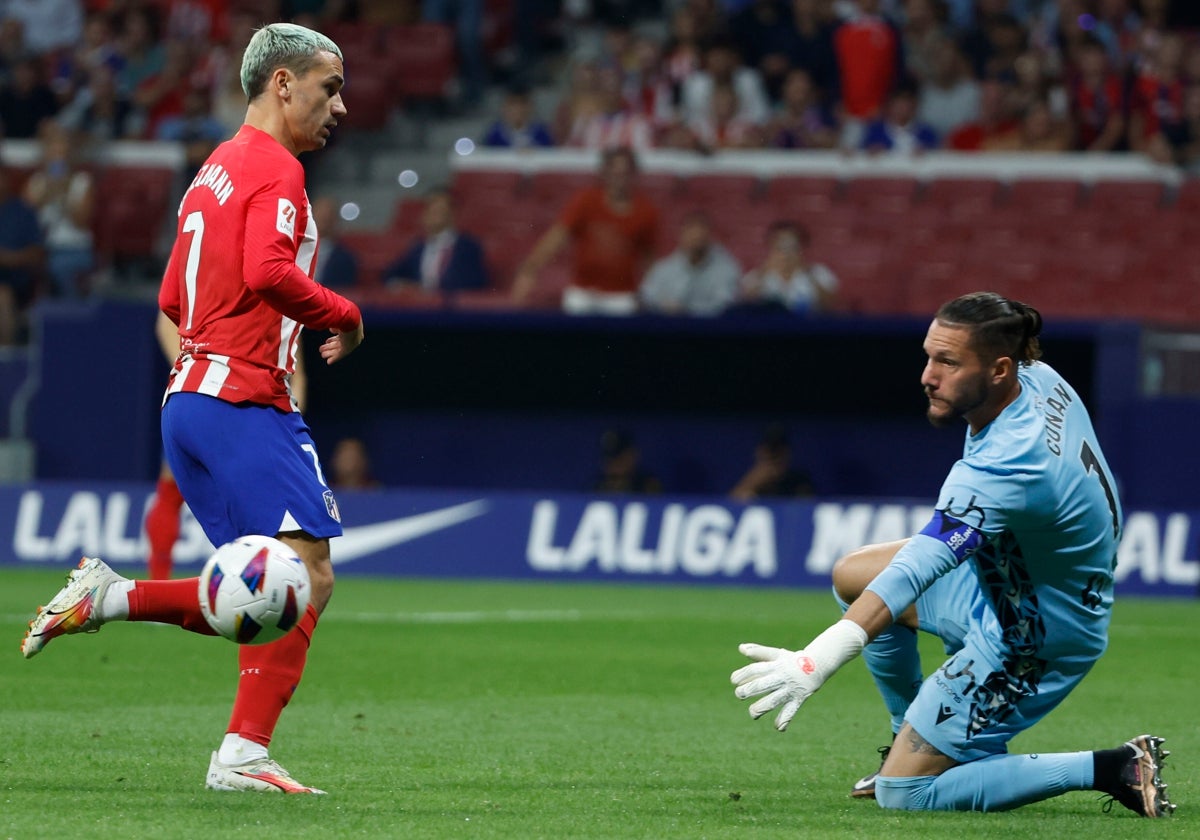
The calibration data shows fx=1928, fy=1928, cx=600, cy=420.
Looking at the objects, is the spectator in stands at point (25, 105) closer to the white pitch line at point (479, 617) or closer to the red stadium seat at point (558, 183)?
the red stadium seat at point (558, 183)

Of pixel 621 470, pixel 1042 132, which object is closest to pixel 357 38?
pixel 621 470

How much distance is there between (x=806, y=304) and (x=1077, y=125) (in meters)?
3.62

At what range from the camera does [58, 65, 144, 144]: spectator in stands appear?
18681mm

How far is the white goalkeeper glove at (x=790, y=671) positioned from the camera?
462cm

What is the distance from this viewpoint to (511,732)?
6.97 meters

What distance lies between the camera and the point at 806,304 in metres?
14.7

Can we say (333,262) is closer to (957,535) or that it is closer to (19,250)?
(19,250)

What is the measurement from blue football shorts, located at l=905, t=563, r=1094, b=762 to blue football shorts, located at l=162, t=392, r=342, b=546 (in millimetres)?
1747

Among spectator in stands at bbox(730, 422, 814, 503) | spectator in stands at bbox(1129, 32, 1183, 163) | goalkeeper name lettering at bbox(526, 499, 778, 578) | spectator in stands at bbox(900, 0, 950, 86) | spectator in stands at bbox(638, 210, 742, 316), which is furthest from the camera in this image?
spectator in stands at bbox(900, 0, 950, 86)

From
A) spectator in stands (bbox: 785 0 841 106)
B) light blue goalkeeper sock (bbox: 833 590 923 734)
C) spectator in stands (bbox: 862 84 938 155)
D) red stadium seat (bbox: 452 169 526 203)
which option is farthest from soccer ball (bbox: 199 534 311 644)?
spectator in stands (bbox: 785 0 841 106)

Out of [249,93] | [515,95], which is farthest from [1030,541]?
[515,95]

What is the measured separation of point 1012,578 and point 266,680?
6.89ft

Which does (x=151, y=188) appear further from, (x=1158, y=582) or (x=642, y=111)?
(x=1158, y=582)

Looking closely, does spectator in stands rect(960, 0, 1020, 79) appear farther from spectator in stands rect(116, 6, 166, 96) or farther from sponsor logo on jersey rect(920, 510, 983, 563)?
sponsor logo on jersey rect(920, 510, 983, 563)
